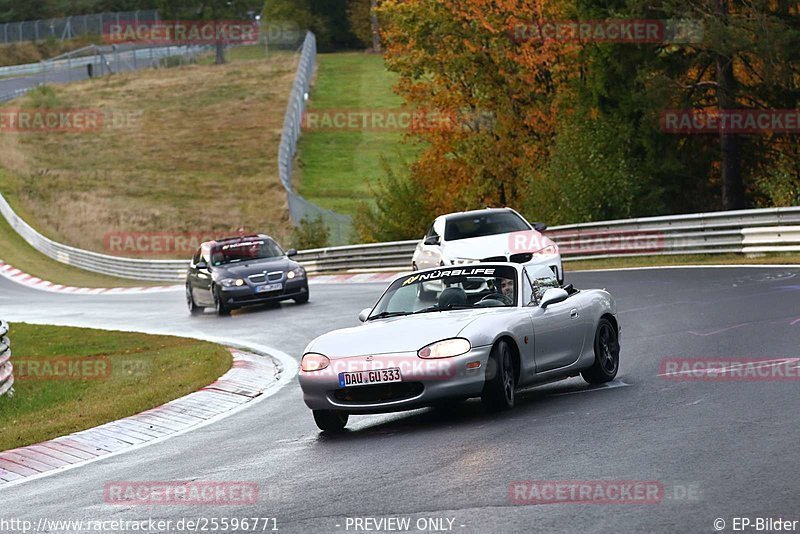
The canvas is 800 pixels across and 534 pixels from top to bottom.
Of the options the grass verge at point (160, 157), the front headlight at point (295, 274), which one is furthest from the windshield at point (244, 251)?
the grass verge at point (160, 157)

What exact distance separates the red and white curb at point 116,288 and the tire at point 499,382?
20525mm

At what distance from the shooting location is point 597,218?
1375 inches

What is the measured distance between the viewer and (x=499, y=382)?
10961mm

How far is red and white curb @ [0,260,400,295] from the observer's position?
33969 millimetres

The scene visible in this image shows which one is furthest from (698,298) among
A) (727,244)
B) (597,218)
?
(597,218)

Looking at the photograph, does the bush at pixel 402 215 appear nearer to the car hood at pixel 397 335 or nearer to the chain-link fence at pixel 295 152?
the chain-link fence at pixel 295 152

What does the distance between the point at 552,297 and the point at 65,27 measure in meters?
100

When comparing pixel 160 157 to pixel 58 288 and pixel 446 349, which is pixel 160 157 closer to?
pixel 58 288

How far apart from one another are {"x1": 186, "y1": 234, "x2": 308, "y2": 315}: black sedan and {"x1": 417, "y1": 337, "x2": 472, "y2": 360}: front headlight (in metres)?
15.8

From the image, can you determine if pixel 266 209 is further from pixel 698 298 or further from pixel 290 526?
pixel 290 526

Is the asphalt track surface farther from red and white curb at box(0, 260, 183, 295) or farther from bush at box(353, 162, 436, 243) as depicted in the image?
bush at box(353, 162, 436, 243)

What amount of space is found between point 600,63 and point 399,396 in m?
29.5

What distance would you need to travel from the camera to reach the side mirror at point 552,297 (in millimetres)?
11961

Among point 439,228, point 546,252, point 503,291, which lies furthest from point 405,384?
point 439,228
